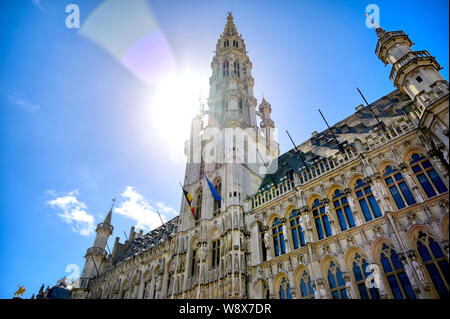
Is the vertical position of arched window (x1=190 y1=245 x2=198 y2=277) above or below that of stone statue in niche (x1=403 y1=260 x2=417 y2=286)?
above

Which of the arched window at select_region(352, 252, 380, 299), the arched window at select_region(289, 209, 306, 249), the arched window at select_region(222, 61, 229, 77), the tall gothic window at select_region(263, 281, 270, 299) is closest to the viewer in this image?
the arched window at select_region(352, 252, 380, 299)

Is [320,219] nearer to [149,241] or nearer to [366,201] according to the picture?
[366,201]

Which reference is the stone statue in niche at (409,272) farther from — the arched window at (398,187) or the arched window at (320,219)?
the arched window at (320,219)

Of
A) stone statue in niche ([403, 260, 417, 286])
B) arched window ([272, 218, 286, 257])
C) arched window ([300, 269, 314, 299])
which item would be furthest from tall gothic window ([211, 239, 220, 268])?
stone statue in niche ([403, 260, 417, 286])

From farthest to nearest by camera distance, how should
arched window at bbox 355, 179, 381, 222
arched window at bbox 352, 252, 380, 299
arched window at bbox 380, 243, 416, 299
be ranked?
arched window at bbox 355, 179, 381, 222
arched window at bbox 352, 252, 380, 299
arched window at bbox 380, 243, 416, 299

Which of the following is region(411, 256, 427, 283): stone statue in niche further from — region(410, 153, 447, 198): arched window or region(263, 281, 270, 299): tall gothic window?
region(263, 281, 270, 299): tall gothic window

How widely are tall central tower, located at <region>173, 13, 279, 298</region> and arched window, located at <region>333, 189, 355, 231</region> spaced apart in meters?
7.84

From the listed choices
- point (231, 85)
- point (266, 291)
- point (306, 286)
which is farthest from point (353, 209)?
point (231, 85)

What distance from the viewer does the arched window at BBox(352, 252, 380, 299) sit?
15895 mm

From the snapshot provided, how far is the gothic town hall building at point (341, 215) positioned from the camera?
15711mm

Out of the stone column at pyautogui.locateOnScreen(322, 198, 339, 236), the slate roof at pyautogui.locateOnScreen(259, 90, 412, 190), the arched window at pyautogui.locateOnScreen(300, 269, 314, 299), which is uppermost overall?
the slate roof at pyautogui.locateOnScreen(259, 90, 412, 190)

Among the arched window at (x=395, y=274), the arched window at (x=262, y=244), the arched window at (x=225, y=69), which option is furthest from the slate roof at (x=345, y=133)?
the arched window at (x=225, y=69)

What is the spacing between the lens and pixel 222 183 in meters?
28.7

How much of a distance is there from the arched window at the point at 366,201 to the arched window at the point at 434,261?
291cm
